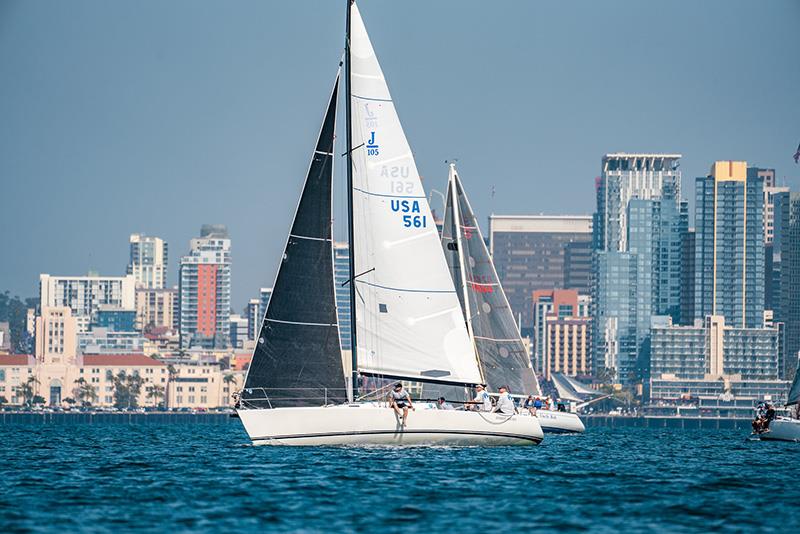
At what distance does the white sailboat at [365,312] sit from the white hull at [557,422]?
2604 centimetres

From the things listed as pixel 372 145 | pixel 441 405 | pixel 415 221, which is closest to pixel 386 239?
pixel 415 221

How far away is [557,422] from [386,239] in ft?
97.2

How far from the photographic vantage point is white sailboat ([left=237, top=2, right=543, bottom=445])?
41.3m

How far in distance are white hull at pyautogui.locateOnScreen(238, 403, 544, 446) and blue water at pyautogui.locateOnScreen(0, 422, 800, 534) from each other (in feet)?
1.30

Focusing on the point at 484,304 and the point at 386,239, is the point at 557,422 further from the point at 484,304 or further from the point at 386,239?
the point at 386,239

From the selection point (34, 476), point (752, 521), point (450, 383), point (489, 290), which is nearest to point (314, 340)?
point (450, 383)

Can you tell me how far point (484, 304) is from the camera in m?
67.7

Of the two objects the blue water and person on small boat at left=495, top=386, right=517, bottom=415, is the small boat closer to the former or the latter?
the blue water

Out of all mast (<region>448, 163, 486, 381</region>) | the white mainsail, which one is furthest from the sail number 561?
mast (<region>448, 163, 486, 381</region>)

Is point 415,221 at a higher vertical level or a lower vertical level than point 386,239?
higher

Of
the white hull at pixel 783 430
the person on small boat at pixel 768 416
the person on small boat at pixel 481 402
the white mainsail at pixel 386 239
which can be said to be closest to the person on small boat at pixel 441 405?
the person on small boat at pixel 481 402

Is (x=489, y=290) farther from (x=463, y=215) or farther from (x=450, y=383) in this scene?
(x=450, y=383)

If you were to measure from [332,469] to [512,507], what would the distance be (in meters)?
7.31

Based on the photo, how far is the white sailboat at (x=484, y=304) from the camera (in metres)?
66.4
